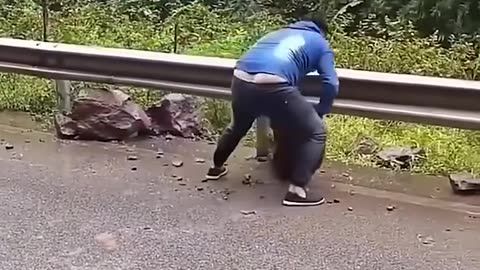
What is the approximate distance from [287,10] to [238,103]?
287 inches

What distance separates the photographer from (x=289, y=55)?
5.63 metres

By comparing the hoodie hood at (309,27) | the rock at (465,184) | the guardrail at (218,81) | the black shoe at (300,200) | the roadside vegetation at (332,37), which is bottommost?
the roadside vegetation at (332,37)

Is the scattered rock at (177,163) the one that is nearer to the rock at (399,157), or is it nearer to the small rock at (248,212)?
the small rock at (248,212)

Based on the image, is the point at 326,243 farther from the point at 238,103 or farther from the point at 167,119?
the point at 167,119

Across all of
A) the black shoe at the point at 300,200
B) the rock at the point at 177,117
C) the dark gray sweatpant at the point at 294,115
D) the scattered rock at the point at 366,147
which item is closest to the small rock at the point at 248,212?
the black shoe at the point at 300,200

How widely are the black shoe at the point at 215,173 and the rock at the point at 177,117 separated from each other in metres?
1.04

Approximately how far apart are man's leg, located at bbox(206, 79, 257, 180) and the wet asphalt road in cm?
12

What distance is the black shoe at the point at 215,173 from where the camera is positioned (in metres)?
6.11

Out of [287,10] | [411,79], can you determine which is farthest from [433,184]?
[287,10]

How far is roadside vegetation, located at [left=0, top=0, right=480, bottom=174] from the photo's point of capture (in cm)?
699

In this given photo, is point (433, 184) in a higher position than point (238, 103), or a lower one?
lower

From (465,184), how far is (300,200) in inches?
40.8

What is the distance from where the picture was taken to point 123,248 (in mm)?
4902

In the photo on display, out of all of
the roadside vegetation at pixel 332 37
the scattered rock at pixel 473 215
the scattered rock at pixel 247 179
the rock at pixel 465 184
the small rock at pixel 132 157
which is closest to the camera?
the scattered rock at pixel 473 215
